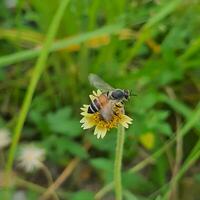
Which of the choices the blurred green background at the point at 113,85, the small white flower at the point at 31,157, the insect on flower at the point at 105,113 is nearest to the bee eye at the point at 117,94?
the insect on flower at the point at 105,113

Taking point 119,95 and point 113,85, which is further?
point 113,85

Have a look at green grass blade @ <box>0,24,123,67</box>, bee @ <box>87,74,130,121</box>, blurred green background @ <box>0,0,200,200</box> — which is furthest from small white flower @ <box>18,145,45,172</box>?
bee @ <box>87,74,130,121</box>

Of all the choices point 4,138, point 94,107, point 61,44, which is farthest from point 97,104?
point 4,138

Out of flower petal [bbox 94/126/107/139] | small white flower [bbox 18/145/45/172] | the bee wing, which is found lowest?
flower petal [bbox 94/126/107/139]

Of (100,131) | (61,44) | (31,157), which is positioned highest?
(61,44)

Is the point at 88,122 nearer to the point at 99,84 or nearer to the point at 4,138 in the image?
the point at 99,84

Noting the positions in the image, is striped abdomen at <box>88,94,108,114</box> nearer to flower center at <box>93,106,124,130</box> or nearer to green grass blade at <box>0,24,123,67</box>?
flower center at <box>93,106,124,130</box>

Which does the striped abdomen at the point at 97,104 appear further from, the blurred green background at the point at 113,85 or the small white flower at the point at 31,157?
the small white flower at the point at 31,157
